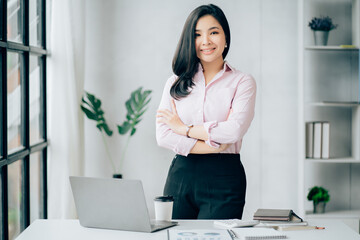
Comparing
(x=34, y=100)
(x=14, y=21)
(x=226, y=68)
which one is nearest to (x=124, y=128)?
(x=34, y=100)

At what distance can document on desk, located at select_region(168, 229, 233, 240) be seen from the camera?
1779 mm

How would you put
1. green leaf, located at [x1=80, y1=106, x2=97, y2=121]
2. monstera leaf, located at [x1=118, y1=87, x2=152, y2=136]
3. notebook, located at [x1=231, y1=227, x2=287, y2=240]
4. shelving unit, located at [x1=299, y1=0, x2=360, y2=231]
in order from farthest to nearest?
shelving unit, located at [x1=299, y1=0, x2=360, y2=231]
monstera leaf, located at [x1=118, y1=87, x2=152, y2=136]
green leaf, located at [x1=80, y1=106, x2=97, y2=121]
notebook, located at [x1=231, y1=227, x2=287, y2=240]

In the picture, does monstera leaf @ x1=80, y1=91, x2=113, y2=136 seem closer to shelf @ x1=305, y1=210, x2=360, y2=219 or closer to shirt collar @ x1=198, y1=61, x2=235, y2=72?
shirt collar @ x1=198, y1=61, x2=235, y2=72

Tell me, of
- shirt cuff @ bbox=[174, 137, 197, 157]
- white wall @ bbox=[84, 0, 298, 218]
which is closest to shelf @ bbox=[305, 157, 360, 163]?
white wall @ bbox=[84, 0, 298, 218]

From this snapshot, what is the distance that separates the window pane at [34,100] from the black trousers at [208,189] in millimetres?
1416

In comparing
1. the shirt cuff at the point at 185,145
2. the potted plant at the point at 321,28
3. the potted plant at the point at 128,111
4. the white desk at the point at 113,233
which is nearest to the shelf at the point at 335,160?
the potted plant at the point at 321,28

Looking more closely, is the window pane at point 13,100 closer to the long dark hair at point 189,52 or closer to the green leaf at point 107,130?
the long dark hair at point 189,52

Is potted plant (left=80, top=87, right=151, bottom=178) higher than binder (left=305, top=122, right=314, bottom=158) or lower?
higher

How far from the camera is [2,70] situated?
8.48 ft

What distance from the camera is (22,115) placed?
307 centimetres

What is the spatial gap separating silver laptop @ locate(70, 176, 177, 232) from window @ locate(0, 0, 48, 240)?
0.78 metres

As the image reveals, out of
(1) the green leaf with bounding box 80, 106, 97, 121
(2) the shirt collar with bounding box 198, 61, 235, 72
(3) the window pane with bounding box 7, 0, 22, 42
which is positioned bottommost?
(1) the green leaf with bounding box 80, 106, 97, 121

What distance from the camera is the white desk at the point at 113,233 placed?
1.83 meters

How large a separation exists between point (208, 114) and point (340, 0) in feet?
7.63
